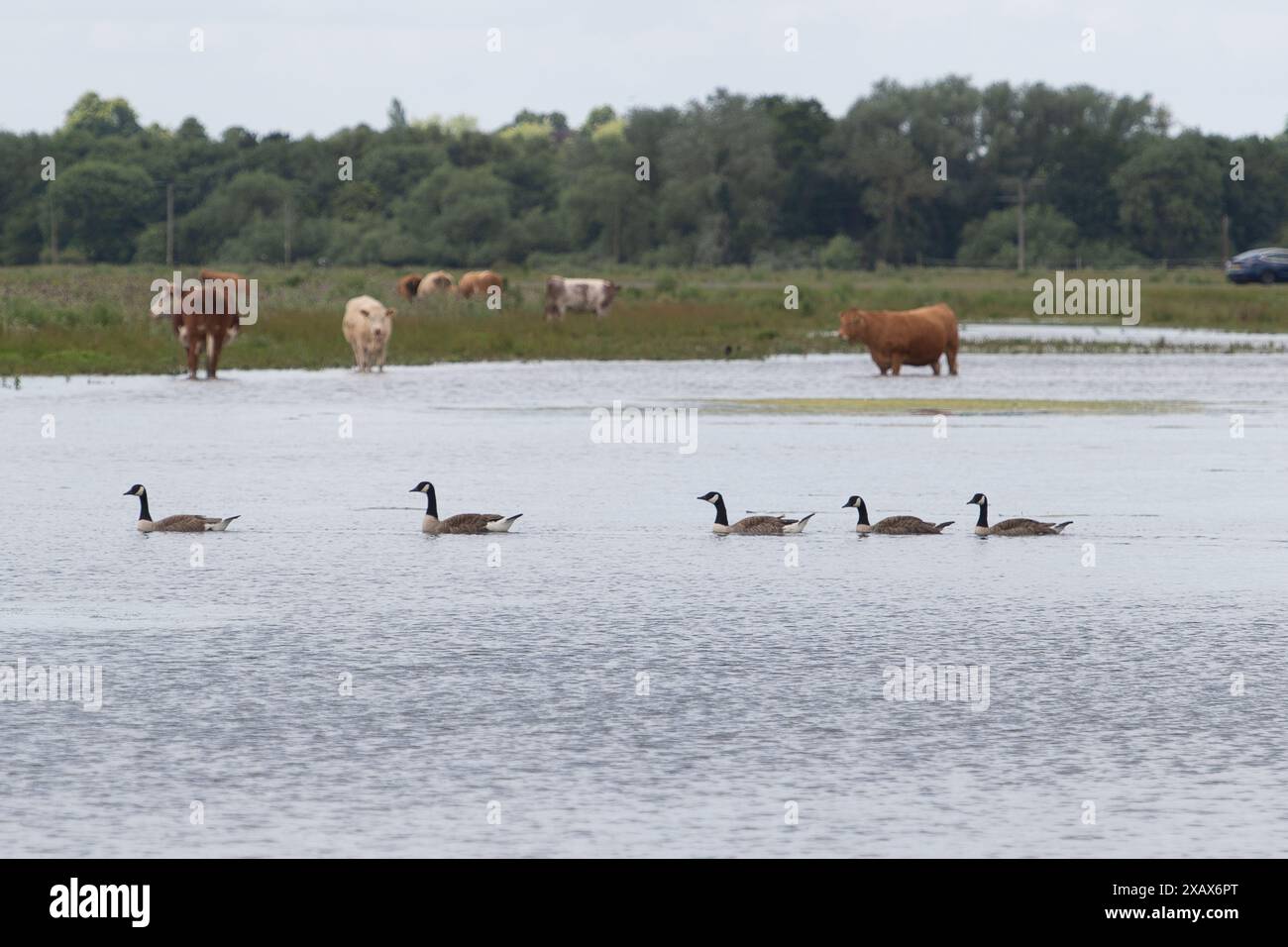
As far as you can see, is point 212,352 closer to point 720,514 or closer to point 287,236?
point 720,514

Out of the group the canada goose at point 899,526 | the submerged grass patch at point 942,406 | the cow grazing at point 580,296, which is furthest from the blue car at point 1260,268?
the canada goose at point 899,526

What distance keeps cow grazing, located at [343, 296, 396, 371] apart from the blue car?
5736cm

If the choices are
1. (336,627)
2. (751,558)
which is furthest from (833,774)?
(751,558)

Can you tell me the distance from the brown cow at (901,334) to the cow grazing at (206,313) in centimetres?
1088

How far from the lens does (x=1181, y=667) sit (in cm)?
1141

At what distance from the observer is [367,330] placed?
38.5 m

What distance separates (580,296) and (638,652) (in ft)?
160

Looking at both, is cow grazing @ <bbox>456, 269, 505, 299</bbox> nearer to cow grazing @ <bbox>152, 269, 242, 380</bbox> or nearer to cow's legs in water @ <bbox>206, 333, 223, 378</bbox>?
cow's legs in water @ <bbox>206, 333, 223, 378</bbox>

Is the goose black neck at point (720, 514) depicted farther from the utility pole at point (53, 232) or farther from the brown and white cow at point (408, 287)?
the utility pole at point (53, 232)

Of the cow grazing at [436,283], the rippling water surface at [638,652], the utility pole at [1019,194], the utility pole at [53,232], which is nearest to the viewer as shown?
the rippling water surface at [638,652]

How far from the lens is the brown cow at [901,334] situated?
129 feet

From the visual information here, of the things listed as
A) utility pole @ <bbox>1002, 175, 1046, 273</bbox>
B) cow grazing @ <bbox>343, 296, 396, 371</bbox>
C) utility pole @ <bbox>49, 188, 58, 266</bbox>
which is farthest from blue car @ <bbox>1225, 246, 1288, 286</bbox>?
utility pole @ <bbox>49, 188, 58, 266</bbox>

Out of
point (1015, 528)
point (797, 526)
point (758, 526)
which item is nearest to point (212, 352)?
point (758, 526)
